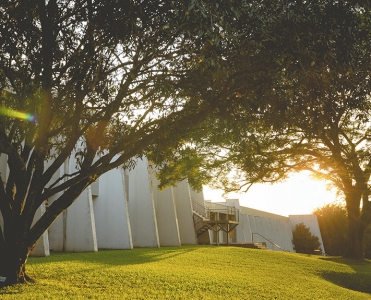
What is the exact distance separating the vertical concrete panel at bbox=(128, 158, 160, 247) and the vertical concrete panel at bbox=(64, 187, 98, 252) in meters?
5.75

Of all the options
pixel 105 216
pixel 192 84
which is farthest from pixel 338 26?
pixel 105 216

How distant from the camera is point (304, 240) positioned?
46062 mm

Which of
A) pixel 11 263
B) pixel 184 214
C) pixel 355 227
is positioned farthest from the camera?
pixel 184 214

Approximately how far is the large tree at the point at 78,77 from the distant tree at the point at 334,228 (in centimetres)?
4265

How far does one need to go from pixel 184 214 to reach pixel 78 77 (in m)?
22.8

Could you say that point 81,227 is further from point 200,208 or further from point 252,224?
point 252,224

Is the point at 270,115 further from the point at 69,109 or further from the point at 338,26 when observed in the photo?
the point at 69,109

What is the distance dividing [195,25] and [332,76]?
2.65m

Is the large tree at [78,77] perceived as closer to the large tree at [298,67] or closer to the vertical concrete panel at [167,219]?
the large tree at [298,67]

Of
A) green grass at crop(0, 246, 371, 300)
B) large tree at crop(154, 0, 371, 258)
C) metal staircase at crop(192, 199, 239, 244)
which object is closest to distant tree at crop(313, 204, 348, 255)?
metal staircase at crop(192, 199, 239, 244)

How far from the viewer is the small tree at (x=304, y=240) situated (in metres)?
44.5

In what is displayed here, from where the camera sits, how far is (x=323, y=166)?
1733cm

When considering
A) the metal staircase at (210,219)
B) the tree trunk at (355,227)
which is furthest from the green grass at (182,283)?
the metal staircase at (210,219)

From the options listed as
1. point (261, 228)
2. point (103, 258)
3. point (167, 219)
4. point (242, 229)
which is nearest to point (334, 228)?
point (261, 228)
